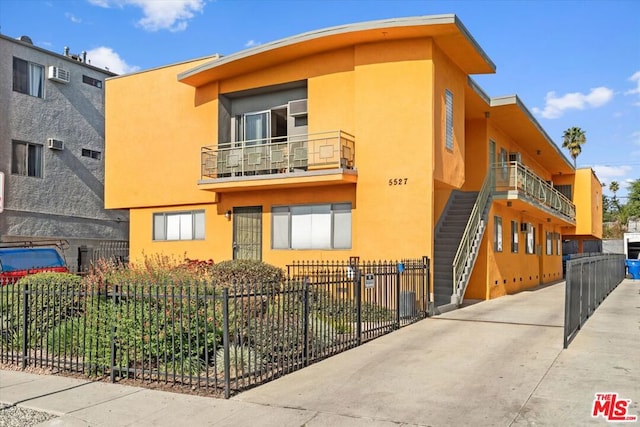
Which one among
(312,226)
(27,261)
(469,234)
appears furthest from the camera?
(312,226)

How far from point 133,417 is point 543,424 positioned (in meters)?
4.69

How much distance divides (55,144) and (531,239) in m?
23.5

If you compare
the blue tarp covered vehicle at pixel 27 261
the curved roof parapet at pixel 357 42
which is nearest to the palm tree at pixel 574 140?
the curved roof parapet at pixel 357 42

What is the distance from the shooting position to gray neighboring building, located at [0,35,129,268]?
25266mm

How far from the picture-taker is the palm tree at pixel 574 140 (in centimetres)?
6091

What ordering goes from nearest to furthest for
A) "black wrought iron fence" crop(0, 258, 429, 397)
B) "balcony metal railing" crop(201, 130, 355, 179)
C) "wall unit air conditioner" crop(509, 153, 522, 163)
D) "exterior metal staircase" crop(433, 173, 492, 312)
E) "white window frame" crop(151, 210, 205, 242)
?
1. "black wrought iron fence" crop(0, 258, 429, 397)
2. "exterior metal staircase" crop(433, 173, 492, 312)
3. "balcony metal railing" crop(201, 130, 355, 179)
4. "white window frame" crop(151, 210, 205, 242)
5. "wall unit air conditioner" crop(509, 153, 522, 163)

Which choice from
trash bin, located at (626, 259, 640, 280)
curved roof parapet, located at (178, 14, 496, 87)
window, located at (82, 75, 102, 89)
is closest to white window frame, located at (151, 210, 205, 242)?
curved roof parapet, located at (178, 14, 496, 87)

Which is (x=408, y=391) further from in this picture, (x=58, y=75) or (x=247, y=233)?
(x=58, y=75)

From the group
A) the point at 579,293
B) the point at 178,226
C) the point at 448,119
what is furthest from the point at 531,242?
the point at 178,226

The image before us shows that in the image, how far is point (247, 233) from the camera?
784 inches

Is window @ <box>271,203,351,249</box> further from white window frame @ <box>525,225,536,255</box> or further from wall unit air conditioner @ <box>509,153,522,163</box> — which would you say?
white window frame @ <box>525,225,536,255</box>

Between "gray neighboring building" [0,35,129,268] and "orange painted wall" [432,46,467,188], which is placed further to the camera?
"gray neighboring building" [0,35,129,268]

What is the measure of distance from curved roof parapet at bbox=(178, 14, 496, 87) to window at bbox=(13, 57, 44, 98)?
397 inches

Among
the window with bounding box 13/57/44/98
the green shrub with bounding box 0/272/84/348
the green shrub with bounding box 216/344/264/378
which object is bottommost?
the green shrub with bounding box 216/344/264/378
